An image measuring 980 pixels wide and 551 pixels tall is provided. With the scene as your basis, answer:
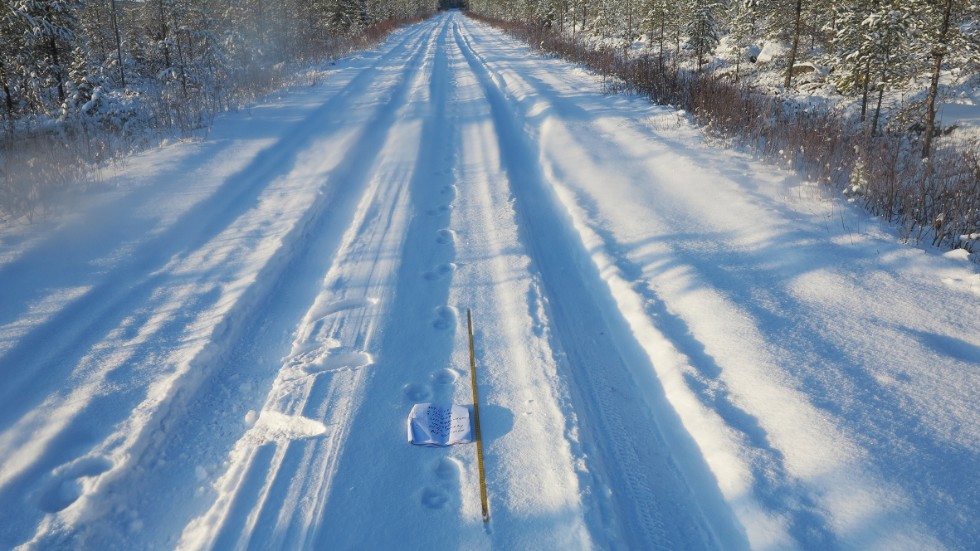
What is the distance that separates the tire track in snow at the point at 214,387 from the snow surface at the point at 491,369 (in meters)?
0.02

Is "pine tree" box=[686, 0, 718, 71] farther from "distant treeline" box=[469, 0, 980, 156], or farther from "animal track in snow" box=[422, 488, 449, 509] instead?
"animal track in snow" box=[422, 488, 449, 509]

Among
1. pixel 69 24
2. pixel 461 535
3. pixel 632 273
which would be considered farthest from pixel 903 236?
pixel 69 24

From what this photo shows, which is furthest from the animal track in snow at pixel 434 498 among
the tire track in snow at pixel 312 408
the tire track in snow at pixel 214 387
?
the tire track in snow at pixel 214 387

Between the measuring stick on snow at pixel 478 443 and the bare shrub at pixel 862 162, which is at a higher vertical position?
the bare shrub at pixel 862 162

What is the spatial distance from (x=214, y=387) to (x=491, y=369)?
1791mm

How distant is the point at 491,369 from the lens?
3.36 metres

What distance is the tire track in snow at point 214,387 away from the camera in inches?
96.7

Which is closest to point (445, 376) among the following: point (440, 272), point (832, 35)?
point (440, 272)

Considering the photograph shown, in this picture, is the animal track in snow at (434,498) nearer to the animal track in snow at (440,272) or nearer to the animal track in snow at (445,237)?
the animal track in snow at (440,272)

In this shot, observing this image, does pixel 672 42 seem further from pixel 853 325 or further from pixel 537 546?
pixel 537 546

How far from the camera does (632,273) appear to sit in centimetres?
452

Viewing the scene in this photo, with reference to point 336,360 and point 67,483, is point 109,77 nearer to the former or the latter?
point 336,360

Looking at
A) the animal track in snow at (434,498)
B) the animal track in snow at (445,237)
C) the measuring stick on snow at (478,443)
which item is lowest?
the animal track in snow at (434,498)

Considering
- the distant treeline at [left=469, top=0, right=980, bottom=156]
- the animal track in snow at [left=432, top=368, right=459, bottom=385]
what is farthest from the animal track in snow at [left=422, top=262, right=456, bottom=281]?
the distant treeline at [left=469, top=0, right=980, bottom=156]
